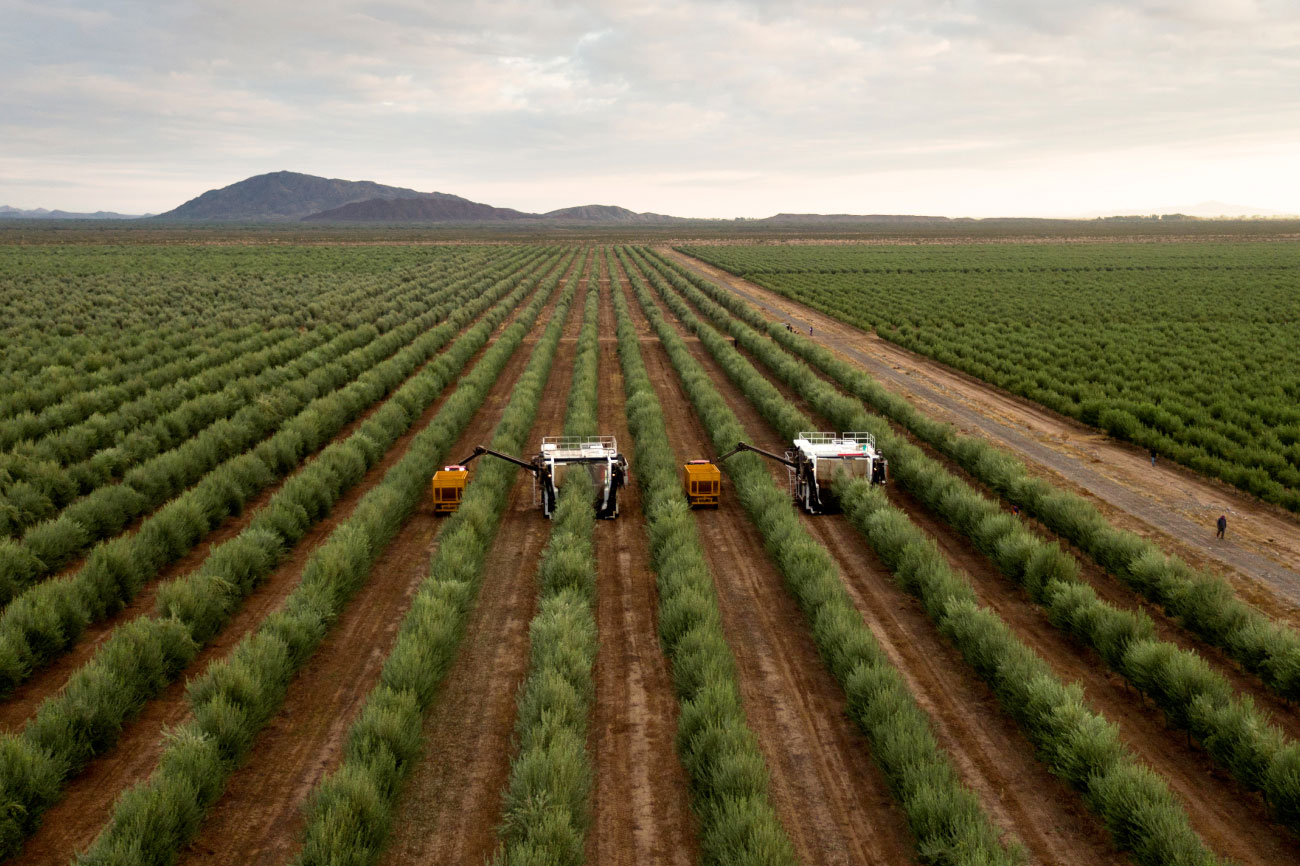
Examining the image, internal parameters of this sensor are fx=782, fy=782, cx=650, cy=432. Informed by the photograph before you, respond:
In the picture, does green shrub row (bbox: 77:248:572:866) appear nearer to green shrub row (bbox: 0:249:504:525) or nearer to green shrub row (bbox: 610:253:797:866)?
green shrub row (bbox: 610:253:797:866)

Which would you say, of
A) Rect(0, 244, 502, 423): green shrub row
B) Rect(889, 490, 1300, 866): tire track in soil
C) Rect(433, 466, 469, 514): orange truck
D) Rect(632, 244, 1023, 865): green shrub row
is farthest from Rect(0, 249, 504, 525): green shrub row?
Rect(889, 490, 1300, 866): tire track in soil

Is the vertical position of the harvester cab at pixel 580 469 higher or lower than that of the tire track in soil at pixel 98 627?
higher

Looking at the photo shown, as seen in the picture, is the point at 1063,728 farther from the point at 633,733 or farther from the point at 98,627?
the point at 98,627

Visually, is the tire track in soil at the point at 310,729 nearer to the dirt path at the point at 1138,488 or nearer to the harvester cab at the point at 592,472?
the harvester cab at the point at 592,472

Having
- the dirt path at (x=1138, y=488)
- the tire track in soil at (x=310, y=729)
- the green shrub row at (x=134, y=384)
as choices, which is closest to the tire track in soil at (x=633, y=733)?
the tire track in soil at (x=310, y=729)

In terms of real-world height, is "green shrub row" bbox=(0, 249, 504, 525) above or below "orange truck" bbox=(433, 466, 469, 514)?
above

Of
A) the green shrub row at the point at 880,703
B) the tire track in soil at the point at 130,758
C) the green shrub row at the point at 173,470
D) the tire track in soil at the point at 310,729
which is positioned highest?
the green shrub row at the point at 173,470
